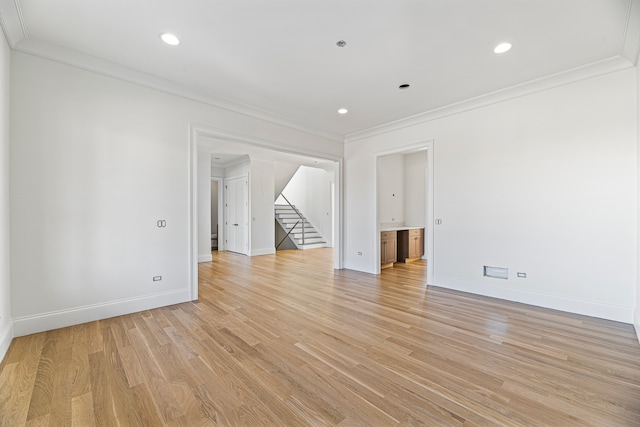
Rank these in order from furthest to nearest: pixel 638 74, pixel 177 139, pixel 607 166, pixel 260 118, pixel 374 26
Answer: pixel 260 118, pixel 177 139, pixel 607 166, pixel 638 74, pixel 374 26

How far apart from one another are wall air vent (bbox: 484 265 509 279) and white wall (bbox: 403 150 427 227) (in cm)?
326

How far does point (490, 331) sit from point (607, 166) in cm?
234

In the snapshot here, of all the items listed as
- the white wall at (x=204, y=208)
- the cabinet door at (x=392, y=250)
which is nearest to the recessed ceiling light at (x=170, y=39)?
the white wall at (x=204, y=208)

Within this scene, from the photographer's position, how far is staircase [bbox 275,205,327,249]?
9.80 m

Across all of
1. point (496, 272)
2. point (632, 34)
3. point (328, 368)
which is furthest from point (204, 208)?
point (632, 34)

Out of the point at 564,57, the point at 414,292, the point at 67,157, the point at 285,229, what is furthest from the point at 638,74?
the point at 285,229

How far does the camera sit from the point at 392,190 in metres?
7.02

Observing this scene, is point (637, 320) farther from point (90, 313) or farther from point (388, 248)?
point (90, 313)

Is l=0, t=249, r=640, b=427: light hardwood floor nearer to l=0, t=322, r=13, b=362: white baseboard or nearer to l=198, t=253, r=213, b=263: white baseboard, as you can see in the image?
l=0, t=322, r=13, b=362: white baseboard

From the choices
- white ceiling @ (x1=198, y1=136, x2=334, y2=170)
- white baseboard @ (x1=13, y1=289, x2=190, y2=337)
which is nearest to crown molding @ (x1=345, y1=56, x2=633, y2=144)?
white ceiling @ (x1=198, y1=136, x2=334, y2=170)

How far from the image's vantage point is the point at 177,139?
3.72 meters

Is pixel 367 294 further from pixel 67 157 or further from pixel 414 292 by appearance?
pixel 67 157

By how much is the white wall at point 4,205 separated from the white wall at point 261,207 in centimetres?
550

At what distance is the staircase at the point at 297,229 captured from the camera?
9.80 m
